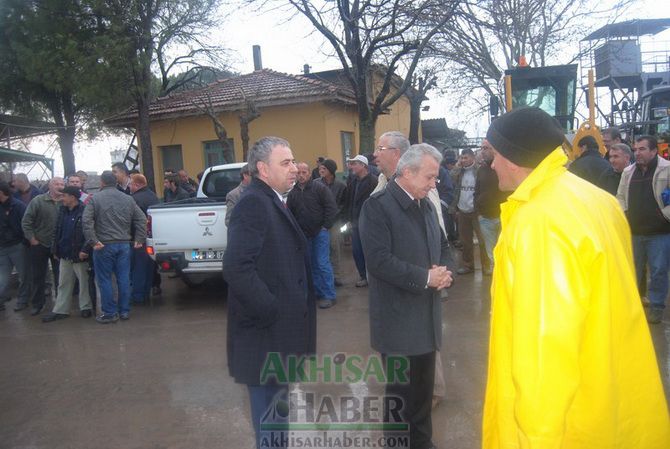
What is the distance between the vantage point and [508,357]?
1.77 m

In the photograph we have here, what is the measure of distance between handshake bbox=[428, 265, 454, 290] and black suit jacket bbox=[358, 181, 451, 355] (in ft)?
0.14

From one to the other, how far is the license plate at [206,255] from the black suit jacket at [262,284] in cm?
476

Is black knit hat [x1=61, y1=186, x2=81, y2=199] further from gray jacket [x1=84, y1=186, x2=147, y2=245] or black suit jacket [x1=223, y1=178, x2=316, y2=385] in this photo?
black suit jacket [x1=223, y1=178, x2=316, y2=385]

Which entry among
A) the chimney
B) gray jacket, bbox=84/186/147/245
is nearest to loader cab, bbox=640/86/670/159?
gray jacket, bbox=84/186/147/245

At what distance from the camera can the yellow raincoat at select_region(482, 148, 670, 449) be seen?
5.08 feet

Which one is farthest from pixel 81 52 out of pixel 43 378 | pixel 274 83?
pixel 43 378

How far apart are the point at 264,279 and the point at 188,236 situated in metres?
4.99

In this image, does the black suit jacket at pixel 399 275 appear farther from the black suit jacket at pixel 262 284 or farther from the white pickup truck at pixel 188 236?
the white pickup truck at pixel 188 236

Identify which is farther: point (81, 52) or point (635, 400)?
point (81, 52)

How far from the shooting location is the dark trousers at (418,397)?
3.38 metres

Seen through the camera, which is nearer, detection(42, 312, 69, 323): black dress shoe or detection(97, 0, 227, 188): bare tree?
detection(42, 312, 69, 323): black dress shoe

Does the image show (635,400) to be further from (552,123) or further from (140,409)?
(140,409)

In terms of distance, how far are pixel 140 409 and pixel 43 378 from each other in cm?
152

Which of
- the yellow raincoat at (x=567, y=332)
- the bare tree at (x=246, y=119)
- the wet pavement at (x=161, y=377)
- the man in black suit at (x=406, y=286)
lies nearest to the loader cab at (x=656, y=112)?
the wet pavement at (x=161, y=377)
